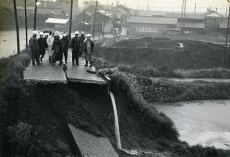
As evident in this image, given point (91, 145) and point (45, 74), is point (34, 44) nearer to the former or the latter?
point (45, 74)

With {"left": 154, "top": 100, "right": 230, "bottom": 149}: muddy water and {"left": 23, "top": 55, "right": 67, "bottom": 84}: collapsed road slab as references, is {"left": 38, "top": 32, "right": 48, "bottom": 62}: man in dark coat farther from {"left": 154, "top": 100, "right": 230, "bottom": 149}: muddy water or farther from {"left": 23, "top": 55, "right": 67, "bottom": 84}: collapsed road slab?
{"left": 154, "top": 100, "right": 230, "bottom": 149}: muddy water

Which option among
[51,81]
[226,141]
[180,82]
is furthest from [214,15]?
[51,81]

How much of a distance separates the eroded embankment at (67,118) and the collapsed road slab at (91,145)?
0.30m

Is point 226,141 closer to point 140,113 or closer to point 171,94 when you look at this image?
point 140,113

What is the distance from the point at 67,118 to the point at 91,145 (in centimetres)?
183

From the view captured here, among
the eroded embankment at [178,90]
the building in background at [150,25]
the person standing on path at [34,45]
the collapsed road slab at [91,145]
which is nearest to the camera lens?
the collapsed road slab at [91,145]

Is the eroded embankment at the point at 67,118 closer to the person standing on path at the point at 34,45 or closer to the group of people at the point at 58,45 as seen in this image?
the person standing on path at the point at 34,45

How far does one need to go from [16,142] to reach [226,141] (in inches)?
559

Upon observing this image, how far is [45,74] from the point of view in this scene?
15930 millimetres

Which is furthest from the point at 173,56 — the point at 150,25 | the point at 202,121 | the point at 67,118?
the point at 67,118

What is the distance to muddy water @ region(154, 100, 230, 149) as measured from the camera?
853 inches

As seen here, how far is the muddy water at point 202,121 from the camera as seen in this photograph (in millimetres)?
21656

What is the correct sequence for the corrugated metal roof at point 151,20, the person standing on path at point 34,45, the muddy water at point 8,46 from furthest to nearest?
the corrugated metal roof at point 151,20
the muddy water at point 8,46
the person standing on path at point 34,45

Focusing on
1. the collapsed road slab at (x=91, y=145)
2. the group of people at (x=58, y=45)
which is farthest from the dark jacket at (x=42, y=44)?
the collapsed road slab at (x=91, y=145)
